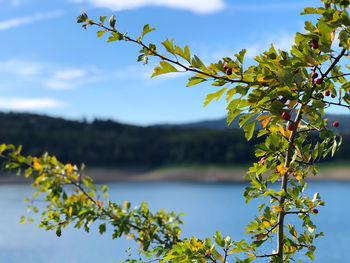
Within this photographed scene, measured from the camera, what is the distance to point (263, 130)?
64.9 inches

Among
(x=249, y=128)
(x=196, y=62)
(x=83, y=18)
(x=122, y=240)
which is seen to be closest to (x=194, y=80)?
(x=196, y=62)

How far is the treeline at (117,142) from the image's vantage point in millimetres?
46375

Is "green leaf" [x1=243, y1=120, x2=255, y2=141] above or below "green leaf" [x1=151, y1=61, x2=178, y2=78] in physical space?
below

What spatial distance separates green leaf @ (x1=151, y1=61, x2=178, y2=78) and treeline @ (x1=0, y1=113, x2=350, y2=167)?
139ft

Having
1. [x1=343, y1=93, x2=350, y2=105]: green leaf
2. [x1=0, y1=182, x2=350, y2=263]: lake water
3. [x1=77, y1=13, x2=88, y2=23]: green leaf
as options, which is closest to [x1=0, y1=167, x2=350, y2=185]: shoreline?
[x1=0, y1=182, x2=350, y2=263]: lake water

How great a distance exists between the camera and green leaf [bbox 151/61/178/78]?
140cm

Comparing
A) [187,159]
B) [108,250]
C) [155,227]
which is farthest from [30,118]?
[155,227]

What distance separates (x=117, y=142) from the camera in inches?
2035

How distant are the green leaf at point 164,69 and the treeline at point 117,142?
42.3 metres

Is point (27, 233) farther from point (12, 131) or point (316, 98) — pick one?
point (12, 131)

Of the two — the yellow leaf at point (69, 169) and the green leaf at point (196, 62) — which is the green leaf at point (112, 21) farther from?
the yellow leaf at point (69, 169)

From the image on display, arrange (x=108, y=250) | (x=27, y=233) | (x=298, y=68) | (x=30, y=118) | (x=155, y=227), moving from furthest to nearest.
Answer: (x=30, y=118) < (x=27, y=233) < (x=108, y=250) < (x=155, y=227) < (x=298, y=68)

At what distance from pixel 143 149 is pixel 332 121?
1956 inches

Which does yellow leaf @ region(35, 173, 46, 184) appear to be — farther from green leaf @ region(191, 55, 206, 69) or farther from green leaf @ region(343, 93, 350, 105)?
green leaf @ region(343, 93, 350, 105)
